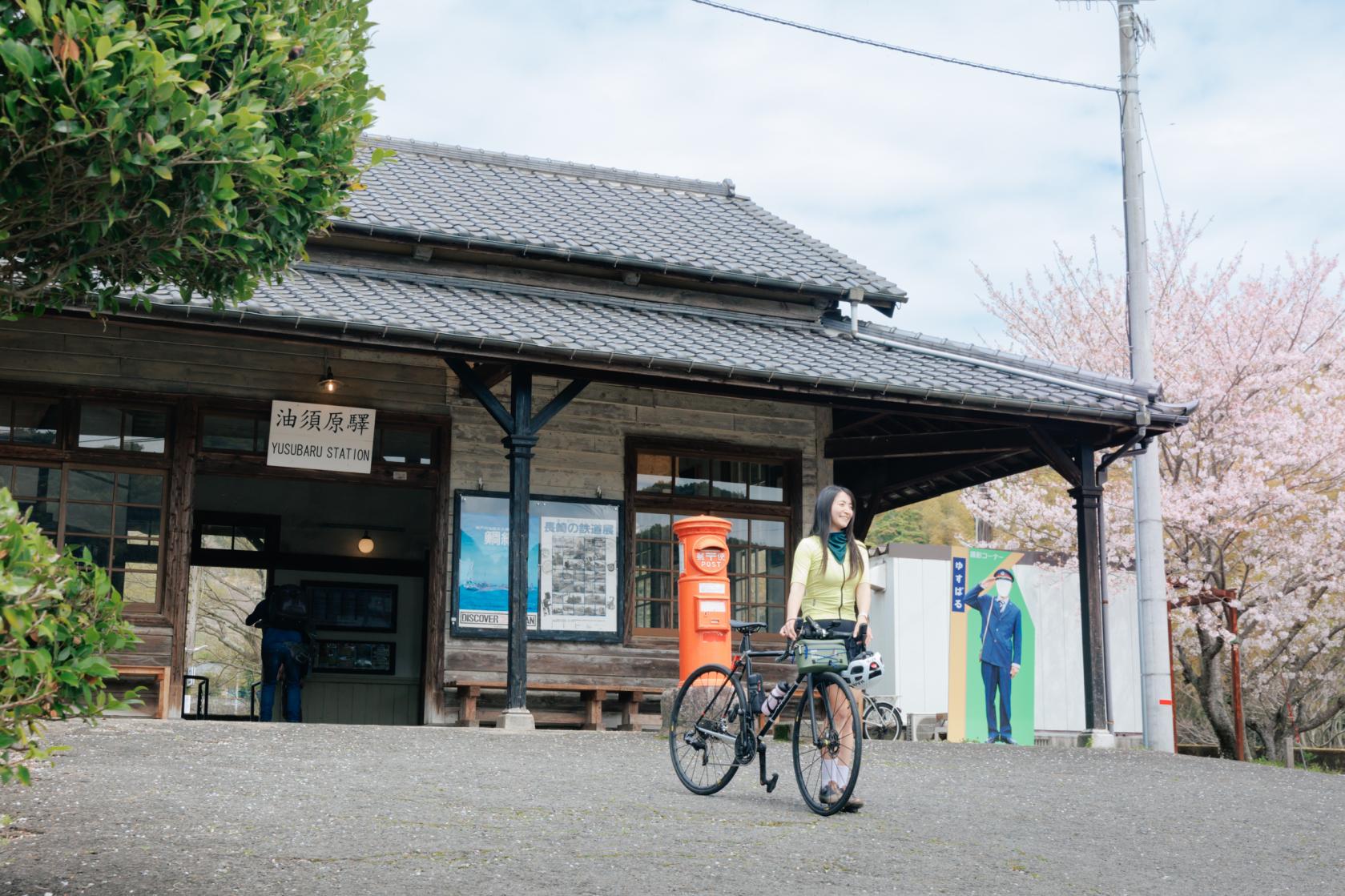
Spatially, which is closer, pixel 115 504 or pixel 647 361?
pixel 647 361

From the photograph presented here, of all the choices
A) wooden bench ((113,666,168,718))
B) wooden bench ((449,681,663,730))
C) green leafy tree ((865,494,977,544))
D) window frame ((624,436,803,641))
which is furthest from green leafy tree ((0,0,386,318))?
green leafy tree ((865,494,977,544))

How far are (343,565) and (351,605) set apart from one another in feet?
1.59

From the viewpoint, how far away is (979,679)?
1221cm

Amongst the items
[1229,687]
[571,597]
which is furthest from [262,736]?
[1229,687]

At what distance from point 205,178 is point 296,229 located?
2.10ft

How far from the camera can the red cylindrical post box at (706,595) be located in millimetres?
10586

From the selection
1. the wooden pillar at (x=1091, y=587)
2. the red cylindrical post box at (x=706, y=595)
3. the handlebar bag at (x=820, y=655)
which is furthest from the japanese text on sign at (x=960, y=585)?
the handlebar bag at (x=820, y=655)

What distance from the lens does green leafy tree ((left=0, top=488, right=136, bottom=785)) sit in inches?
129

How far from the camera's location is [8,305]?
464 centimetres

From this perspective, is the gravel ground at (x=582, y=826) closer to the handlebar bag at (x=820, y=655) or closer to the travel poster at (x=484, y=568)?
the handlebar bag at (x=820, y=655)

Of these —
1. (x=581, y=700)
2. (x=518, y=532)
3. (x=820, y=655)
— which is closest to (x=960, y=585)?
(x=581, y=700)

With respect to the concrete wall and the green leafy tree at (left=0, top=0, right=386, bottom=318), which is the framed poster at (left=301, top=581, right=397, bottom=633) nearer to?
the concrete wall

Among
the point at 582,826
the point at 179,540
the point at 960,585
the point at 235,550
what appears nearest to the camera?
the point at 582,826

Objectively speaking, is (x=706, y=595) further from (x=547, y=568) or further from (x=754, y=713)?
(x=754, y=713)
